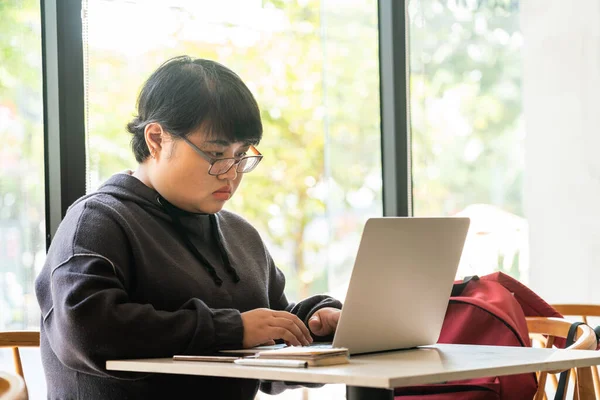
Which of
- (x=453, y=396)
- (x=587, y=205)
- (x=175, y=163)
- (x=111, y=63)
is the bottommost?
(x=453, y=396)

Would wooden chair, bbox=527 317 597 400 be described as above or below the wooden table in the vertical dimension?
below

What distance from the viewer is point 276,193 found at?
4703 millimetres

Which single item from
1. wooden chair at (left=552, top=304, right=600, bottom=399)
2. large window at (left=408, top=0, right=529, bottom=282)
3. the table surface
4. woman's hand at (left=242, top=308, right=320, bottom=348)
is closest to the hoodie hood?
woman's hand at (left=242, top=308, right=320, bottom=348)

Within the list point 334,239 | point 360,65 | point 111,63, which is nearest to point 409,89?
point 360,65

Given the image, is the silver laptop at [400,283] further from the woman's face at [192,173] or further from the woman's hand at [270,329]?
the woman's face at [192,173]

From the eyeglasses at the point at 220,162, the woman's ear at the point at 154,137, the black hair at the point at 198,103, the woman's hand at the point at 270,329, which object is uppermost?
the black hair at the point at 198,103

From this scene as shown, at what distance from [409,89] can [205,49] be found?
0.87 meters

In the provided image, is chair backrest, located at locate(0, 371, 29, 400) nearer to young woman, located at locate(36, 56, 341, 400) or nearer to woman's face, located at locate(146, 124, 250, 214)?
young woman, located at locate(36, 56, 341, 400)

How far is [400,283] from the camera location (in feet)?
4.83

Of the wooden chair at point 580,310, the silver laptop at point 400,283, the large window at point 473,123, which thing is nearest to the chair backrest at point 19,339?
the silver laptop at point 400,283

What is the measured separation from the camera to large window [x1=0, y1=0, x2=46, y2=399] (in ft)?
7.29

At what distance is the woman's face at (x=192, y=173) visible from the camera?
5.62ft

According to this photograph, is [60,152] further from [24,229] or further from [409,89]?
[409,89]

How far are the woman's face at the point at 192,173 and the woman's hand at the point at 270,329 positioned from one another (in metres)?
0.31
